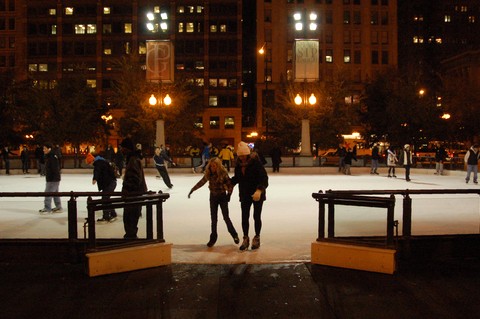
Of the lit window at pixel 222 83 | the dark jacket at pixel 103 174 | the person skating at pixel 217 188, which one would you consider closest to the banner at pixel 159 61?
the dark jacket at pixel 103 174

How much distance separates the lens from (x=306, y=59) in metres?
26.6

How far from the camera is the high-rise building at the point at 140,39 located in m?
89.9

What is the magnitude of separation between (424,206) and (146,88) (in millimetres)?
39308

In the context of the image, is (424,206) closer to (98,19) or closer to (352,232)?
(352,232)

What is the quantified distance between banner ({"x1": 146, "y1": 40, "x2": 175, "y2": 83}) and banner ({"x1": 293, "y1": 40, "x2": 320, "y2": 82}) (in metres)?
6.08

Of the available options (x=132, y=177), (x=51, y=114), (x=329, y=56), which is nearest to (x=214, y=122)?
(x=329, y=56)

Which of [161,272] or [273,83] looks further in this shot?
[273,83]

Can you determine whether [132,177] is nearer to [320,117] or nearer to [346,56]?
[320,117]

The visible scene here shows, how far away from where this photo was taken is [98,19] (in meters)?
90.1

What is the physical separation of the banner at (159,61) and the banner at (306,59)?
20.0ft

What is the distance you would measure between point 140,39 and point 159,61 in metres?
67.8

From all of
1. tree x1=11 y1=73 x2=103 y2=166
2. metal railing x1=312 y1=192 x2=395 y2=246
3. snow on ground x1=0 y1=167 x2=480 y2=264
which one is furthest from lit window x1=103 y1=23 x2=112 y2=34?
metal railing x1=312 y1=192 x2=395 y2=246

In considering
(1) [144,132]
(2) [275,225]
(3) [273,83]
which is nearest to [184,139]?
(1) [144,132]

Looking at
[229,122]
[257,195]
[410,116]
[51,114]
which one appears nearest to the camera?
[257,195]
